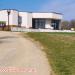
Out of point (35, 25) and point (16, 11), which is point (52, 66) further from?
point (35, 25)

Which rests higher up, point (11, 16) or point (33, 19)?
point (11, 16)

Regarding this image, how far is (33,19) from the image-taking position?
97438 mm

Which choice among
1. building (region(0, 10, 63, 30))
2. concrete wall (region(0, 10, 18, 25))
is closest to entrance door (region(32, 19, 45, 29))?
building (region(0, 10, 63, 30))

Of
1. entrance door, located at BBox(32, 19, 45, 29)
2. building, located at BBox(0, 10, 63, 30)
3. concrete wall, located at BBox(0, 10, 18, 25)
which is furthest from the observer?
entrance door, located at BBox(32, 19, 45, 29)

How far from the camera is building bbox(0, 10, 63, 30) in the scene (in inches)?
3290

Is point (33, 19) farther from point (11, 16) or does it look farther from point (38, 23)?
point (11, 16)

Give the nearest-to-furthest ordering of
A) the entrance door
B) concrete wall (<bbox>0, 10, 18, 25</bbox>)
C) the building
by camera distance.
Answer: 1. concrete wall (<bbox>0, 10, 18, 25</bbox>)
2. the building
3. the entrance door

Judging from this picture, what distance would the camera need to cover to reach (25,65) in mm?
12023

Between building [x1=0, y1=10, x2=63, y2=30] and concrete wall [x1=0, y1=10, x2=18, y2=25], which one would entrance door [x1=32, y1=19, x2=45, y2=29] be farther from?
concrete wall [x1=0, y1=10, x2=18, y2=25]

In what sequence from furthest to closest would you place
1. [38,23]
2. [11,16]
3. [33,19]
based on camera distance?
1. [38,23]
2. [33,19]
3. [11,16]

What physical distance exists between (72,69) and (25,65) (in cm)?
195

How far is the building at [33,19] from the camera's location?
83562 millimetres

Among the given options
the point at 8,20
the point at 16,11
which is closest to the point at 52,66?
the point at 8,20

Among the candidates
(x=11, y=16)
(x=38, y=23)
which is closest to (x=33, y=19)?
(x=38, y=23)
